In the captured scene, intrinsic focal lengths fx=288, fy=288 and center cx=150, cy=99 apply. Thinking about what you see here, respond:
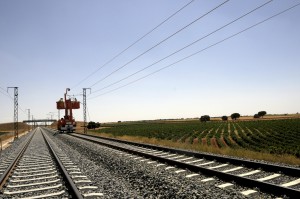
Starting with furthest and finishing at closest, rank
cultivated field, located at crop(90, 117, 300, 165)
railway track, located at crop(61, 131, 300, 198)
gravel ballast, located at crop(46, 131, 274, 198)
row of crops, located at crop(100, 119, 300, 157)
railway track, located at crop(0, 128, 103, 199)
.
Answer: row of crops, located at crop(100, 119, 300, 157) → cultivated field, located at crop(90, 117, 300, 165) → railway track, located at crop(0, 128, 103, 199) → gravel ballast, located at crop(46, 131, 274, 198) → railway track, located at crop(61, 131, 300, 198)

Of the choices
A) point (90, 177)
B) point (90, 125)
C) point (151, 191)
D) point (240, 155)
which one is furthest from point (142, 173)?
point (90, 125)

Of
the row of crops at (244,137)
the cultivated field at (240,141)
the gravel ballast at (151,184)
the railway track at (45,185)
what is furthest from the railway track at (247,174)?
the row of crops at (244,137)

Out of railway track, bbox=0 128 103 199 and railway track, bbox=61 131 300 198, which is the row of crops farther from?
railway track, bbox=0 128 103 199

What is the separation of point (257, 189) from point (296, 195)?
1.16 metres

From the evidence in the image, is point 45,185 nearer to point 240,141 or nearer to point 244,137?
point 240,141

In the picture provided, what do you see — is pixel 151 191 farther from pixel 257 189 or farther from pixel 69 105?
pixel 69 105

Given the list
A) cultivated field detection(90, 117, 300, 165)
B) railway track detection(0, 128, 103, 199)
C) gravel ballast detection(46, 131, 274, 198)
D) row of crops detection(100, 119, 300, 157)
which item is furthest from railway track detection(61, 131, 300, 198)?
row of crops detection(100, 119, 300, 157)

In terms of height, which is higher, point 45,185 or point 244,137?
point 45,185

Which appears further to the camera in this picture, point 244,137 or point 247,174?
point 244,137

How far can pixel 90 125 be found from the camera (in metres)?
87.2

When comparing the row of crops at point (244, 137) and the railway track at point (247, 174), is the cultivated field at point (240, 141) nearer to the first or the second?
the row of crops at point (244, 137)

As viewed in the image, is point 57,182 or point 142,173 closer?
point 57,182

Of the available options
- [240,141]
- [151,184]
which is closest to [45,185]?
[151,184]

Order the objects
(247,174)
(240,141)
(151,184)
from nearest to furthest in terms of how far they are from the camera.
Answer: (151,184) → (247,174) → (240,141)
